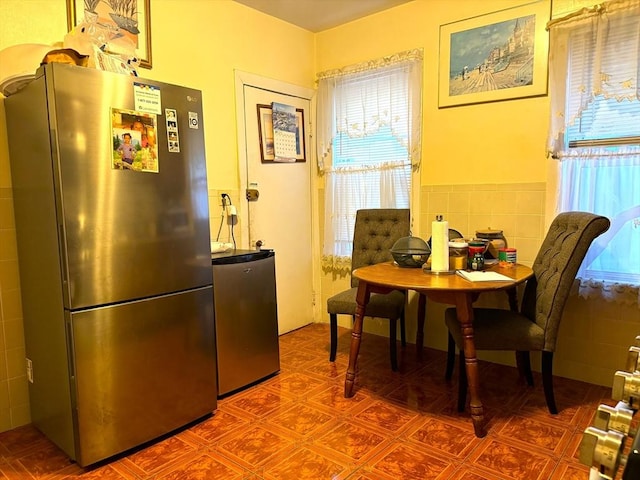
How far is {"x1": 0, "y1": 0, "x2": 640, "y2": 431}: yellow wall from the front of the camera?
87.7 inches

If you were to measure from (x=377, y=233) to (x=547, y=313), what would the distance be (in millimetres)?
1361

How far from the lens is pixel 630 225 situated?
2.43 m

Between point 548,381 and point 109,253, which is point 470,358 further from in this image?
point 109,253

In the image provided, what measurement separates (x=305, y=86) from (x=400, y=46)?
35.2 inches

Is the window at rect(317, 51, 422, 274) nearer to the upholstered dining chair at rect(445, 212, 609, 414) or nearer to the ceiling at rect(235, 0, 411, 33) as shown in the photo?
the ceiling at rect(235, 0, 411, 33)

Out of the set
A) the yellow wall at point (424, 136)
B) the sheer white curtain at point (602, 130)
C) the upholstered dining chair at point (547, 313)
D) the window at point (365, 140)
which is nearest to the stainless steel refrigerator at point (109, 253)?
the yellow wall at point (424, 136)

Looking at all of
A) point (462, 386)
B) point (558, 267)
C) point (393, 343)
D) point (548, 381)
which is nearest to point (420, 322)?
Result: point (393, 343)

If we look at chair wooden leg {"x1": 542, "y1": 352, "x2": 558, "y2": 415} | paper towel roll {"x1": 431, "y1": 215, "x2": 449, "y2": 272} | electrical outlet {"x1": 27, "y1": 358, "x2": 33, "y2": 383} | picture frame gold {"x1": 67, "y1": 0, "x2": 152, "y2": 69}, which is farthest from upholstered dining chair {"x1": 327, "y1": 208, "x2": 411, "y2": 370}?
picture frame gold {"x1": 67, "y1": 0, "x2": 152, "y2": 69}

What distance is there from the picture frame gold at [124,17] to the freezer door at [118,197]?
2.55 feet

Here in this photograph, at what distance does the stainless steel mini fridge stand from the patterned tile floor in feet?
0.40

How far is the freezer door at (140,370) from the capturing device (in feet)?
6.09

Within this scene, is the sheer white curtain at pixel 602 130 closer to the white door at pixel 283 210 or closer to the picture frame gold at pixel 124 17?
the white door at pixel 283 210

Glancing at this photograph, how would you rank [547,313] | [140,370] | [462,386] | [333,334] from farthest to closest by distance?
[333,334], [462,386], [547,313], [140,370]

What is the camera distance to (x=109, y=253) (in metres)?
1.88
